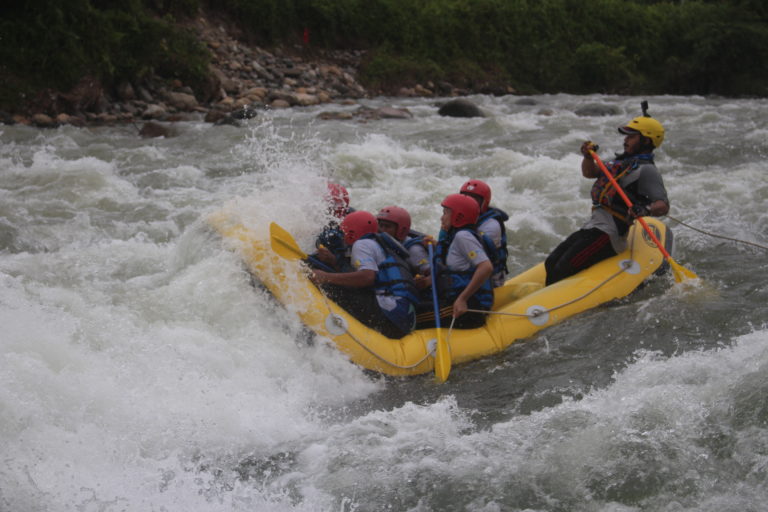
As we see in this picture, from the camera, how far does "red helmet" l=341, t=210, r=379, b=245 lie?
17.3ft

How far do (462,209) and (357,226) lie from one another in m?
0.71

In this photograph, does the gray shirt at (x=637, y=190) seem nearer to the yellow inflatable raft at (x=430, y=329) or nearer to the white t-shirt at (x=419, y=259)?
the yellow inflatable raft at (x=430, y=329)

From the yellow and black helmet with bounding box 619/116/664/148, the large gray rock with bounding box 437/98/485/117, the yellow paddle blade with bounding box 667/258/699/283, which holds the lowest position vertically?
the large gray rock with bounding box 437/98/485/117

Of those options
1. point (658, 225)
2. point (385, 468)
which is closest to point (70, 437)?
point (385, 468)

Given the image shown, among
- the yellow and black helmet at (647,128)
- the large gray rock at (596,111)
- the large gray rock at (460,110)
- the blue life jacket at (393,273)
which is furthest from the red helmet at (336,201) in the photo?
the large gray rock at (596,111)

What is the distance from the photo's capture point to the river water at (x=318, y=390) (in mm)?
3547

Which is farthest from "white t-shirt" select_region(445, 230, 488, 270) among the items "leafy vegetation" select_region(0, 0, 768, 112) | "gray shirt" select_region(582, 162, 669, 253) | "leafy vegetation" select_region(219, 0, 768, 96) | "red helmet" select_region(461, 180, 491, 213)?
"leafy vegetation" select_region(219, 0, 768, 96)

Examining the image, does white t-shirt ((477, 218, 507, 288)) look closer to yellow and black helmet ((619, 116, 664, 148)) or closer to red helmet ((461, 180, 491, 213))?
red helmet ((461, 180, 491, 213))

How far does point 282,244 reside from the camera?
520 cm

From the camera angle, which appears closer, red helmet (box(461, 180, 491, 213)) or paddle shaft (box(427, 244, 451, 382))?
paddle shaft (box(427, 244, 451, 382))

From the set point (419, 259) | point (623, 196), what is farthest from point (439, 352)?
point (623, 196)

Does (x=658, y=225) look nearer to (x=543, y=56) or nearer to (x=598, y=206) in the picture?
(x=598, y=206)

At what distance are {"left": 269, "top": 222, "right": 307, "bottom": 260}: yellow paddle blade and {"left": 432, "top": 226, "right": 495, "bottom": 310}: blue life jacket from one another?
0.96 metres

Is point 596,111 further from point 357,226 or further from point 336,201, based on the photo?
point 357,226
